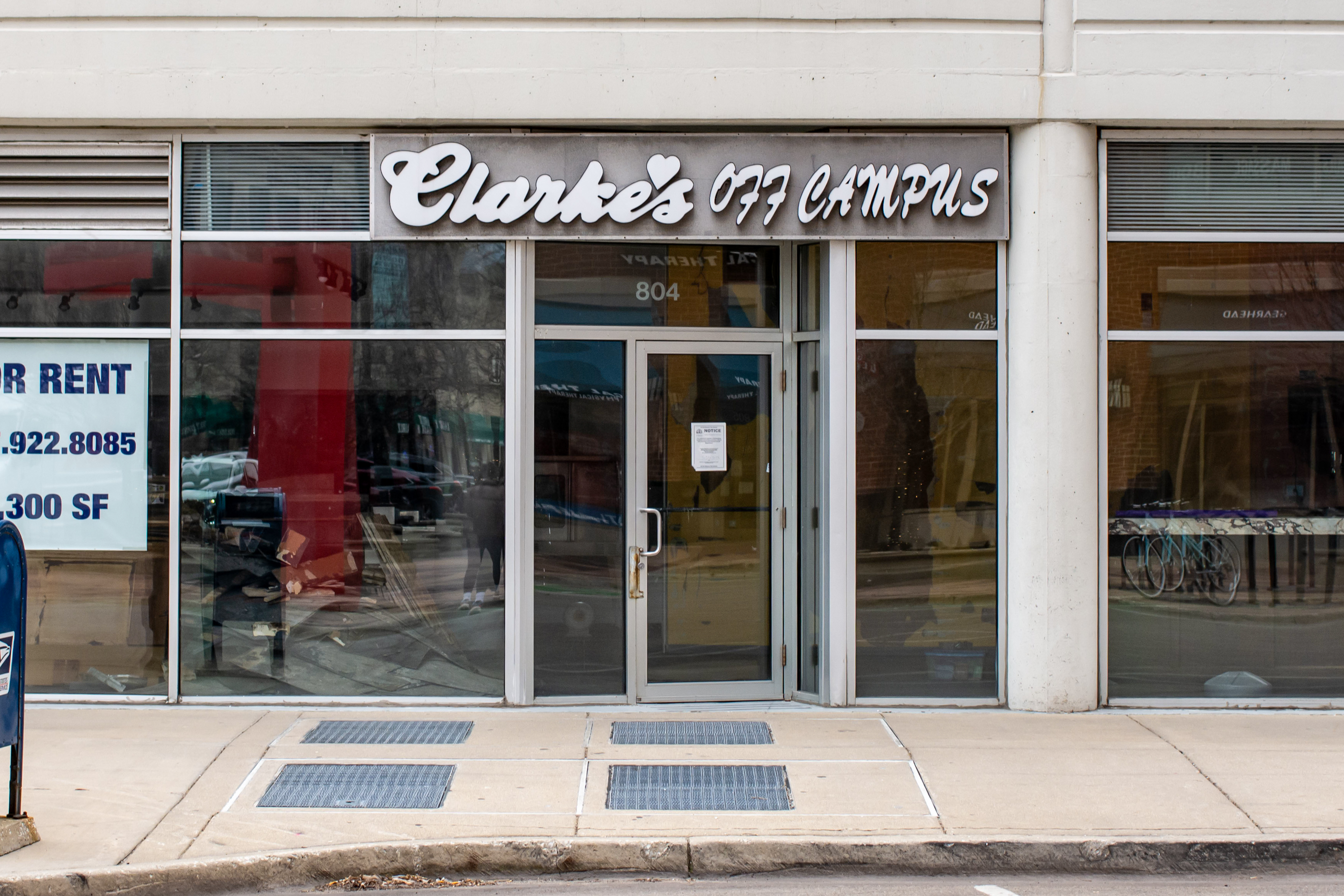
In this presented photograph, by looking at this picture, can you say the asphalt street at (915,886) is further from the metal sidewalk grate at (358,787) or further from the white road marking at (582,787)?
the metal sidewalk grate at (358,787)

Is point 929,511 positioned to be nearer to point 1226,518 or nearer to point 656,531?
point 656,531

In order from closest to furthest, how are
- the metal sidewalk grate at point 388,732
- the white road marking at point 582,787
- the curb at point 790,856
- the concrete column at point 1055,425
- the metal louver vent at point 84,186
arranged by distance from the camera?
the curb at point 790,856 < the white road marking at point 582,787 < the metal sidewalk grate at point 388,732 < the concrete column at point 1055,425 < the metal louver vent at point 84,186

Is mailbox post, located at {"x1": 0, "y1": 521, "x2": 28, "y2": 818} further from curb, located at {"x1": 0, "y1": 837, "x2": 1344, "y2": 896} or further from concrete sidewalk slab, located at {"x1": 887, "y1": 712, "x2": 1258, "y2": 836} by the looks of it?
concrete sidewalk slab, located at {"x1": 887, "y1": 712, "x2": 1258, "y2": 836}

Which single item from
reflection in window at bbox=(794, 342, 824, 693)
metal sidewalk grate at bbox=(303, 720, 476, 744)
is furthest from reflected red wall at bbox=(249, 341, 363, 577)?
reflection in window at bbox=(794, 342, 824, 693)

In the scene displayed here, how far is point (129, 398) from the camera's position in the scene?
26.2 ft

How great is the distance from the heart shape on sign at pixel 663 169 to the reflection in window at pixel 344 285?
114 centimetres

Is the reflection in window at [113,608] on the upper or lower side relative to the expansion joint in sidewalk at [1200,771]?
upper

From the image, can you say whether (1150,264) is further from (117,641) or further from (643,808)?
(117,641)

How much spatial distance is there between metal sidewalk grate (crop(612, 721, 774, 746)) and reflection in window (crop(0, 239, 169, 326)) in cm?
413

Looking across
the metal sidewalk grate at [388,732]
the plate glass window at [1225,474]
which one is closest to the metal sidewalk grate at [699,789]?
the metal sidewalk grate at [388,732]

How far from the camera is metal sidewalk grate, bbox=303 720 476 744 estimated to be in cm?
698

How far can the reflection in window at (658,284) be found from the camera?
8023 millimetres
